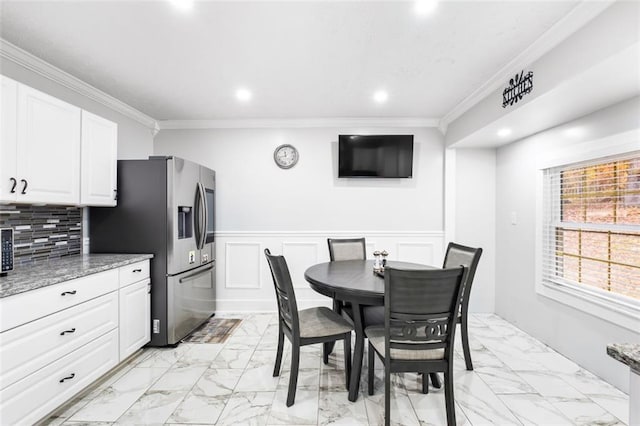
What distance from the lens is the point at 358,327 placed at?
212 centimetres

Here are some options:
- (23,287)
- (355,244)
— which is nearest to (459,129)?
(355,244)

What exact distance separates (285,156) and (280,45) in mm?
1929

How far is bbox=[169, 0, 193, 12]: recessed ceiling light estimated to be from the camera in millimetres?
1735

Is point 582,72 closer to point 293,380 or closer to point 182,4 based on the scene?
point 182,4

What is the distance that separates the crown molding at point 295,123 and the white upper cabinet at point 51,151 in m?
1.37

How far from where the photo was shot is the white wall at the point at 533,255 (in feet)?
7.51

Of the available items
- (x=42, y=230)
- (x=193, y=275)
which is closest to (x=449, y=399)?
(x=193, y=275)

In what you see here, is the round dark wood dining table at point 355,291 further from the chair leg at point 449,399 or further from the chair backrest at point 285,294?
the chair leg at point 449,399

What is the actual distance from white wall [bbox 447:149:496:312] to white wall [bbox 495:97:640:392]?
0.28 feet

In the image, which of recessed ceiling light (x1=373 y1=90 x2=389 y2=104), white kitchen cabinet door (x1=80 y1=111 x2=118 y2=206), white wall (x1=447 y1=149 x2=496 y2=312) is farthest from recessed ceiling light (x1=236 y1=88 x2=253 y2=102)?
white wall (x1=447 y1=149 x2=496 y2=312)

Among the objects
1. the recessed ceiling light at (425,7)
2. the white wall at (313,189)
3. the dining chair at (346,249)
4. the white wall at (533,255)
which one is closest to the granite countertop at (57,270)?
the white wall at (313,189)

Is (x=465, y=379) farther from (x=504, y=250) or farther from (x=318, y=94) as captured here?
(x=318, y=94)

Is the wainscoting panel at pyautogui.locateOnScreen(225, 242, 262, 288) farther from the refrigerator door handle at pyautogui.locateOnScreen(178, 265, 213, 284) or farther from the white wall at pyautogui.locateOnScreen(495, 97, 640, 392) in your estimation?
the white wall at pyautogui.locateOnScreen(495, 97, 640, 392)

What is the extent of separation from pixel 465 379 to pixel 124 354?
276cm
